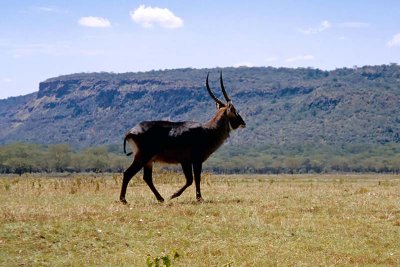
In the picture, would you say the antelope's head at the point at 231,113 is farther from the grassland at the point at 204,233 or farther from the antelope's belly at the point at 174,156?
the grassland at the point at 204,233

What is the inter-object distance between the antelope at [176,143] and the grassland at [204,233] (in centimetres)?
73

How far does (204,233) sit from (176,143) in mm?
4806

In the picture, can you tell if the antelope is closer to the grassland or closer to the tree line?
the grassland

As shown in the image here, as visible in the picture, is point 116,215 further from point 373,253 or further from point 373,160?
point 373,160

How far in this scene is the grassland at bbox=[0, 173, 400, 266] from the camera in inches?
418

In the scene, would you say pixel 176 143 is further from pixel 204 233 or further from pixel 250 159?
pixel 250 159

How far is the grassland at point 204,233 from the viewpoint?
10613mm

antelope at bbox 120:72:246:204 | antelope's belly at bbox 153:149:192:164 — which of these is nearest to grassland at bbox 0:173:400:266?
antelope at bbox 120:72:246:204

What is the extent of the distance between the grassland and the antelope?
0.73m

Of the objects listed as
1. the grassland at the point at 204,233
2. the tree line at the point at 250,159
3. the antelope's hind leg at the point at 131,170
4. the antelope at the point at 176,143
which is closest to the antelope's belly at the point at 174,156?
the antelope at the point at 176,143

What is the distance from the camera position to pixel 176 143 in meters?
16.6

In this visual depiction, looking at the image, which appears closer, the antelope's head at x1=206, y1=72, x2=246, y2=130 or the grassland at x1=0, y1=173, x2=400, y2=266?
the grassland at x1=0, y1=173, x2=400, y2=266

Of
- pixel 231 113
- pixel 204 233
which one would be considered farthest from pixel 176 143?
pixel 204 233

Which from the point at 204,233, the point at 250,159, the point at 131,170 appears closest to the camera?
the point at 204,233
